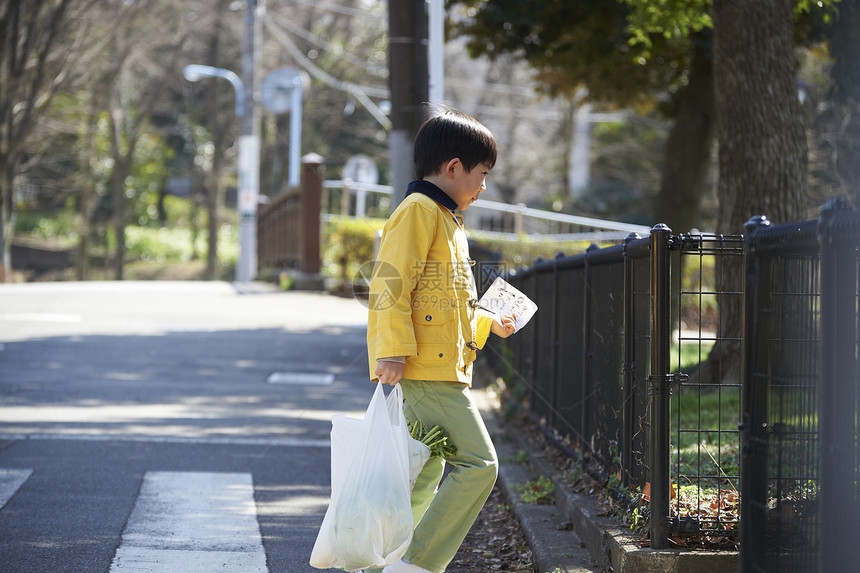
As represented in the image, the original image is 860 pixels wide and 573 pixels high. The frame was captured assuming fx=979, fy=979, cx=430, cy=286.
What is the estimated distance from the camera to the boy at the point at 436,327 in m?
3.55

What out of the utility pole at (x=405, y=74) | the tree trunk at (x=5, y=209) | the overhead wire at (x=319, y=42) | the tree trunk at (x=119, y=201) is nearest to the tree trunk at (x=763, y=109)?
the utility pole at (x=405, y=74)

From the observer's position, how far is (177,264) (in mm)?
44094

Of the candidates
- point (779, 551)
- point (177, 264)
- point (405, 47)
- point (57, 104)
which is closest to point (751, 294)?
point (779, 551)

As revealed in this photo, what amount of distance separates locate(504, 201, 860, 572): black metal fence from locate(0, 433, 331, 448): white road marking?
6.49ft

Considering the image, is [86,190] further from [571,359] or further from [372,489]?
[372,489]

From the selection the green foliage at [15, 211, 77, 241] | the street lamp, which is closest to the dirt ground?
the street lamp

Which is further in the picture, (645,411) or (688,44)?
(688,44)

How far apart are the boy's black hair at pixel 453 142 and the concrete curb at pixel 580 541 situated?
1.63 m

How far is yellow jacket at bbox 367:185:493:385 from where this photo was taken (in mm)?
3516

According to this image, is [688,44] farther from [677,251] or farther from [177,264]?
[177,264]

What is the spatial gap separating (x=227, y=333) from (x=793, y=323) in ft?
35.8

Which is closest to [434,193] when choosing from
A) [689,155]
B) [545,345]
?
[545,345]

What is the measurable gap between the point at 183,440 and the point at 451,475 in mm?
3972

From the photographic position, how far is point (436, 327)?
142 inches
